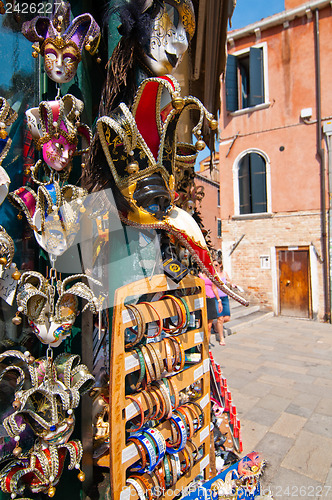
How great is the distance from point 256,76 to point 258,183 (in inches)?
125

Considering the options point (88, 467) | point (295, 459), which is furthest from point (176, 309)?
point (295, 459)

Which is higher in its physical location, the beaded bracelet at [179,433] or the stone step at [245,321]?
the beaded bracelet at [179,433]

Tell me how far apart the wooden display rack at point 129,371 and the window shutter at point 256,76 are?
9.71m

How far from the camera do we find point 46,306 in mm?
1039

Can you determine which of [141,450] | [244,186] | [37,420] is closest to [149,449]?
[141,450]

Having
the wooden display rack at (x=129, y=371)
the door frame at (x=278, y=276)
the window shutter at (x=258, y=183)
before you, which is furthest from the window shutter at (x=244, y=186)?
the wooden display rack at (x=129, y=371)

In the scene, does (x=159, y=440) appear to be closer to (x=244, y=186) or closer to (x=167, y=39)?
(x=167, y=39)

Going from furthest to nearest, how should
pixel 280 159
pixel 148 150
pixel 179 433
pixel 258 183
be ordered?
pixel 258 183 < pixel 280 159 < pixel 179 433 < pixel 148 150

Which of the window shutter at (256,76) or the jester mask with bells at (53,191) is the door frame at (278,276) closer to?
the window shutter at (256,76)

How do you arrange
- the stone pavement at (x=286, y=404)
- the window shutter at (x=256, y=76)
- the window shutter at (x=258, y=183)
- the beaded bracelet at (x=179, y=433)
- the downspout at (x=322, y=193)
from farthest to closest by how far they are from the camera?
the window shutter at (x=258, y=183) → the window shutter at (x=256, y=76) → the downspout at (x=322, y=193) → the stone pavement at (x=286, y=404) → the beaded bracelet at (x=179, y=433)

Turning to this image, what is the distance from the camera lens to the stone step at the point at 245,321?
7.01 m

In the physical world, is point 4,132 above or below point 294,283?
above

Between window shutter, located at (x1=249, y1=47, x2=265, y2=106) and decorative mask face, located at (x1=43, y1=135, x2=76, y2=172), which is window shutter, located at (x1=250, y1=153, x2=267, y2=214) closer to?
window shutter, located at (x1=249, y1=47, x2=265, y2=106)

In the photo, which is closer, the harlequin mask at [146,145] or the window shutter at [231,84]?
the harlequin mask at [146,145]
